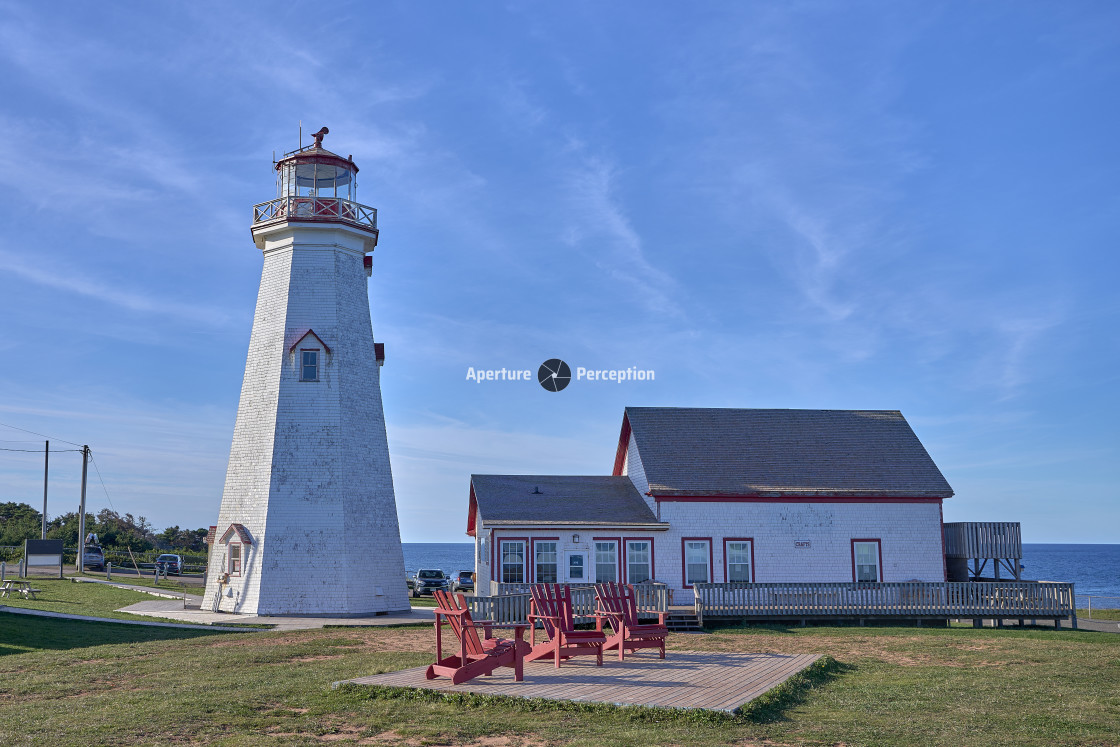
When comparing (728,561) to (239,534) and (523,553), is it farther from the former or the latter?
(239,534)

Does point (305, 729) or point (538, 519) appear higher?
point (538, 519)

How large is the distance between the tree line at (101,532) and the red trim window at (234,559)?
2750 cm

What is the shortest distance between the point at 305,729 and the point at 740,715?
4329 millimetres

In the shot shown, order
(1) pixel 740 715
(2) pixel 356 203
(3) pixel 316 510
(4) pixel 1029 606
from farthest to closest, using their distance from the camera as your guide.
Result: (2) pixel 356 203 → (3) pixel 316 510 → (4) pixel 1029 606 → (1) pixel 740 715

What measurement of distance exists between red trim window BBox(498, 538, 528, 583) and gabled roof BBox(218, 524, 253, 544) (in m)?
6.86

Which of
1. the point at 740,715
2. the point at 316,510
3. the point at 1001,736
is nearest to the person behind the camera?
the point at 1001,736

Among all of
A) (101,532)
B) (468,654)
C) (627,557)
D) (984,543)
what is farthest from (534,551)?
(101,532)

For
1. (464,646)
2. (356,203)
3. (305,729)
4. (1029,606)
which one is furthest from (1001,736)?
(356,203)

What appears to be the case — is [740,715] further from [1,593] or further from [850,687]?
[1,593]

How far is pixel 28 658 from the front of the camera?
14375 mm

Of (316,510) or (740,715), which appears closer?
(740,715)

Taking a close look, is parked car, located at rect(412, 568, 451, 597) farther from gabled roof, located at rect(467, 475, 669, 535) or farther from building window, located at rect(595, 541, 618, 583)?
building window, located at rect(595, 541, 618, 583)

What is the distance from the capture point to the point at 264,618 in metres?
24.3

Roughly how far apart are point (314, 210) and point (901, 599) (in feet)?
63.1
